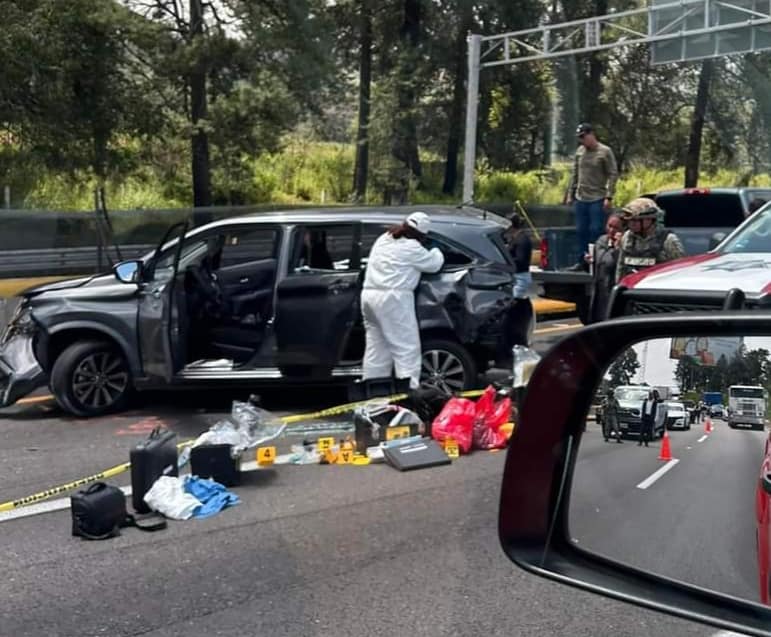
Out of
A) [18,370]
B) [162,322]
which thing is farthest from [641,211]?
[18,370]

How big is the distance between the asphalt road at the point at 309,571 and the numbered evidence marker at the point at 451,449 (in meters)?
0.21

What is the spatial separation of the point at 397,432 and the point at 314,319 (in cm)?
152

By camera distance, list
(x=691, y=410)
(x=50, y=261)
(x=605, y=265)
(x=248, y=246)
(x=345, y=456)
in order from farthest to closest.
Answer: (x=50, y=261) < (x=605, y=265) < (x=248, y=246) < (x=345, y=456) < (x=691, y=410)

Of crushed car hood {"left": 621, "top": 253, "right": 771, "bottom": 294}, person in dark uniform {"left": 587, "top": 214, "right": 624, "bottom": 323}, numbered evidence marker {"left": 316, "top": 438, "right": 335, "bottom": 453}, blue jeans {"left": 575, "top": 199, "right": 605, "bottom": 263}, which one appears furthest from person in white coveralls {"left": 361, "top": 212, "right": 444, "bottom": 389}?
blue jeans {"left": 575, "top": 199, "right": 605, "bottom": 263}

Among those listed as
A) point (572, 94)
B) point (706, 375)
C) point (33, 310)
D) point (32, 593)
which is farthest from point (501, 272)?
point (572, 94)

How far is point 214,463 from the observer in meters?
6.36

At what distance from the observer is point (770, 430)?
5.84ft

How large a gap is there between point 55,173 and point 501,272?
13843 millimetres

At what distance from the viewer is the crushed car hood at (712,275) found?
6.07 m

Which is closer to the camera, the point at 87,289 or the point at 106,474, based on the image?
the point at 106,474

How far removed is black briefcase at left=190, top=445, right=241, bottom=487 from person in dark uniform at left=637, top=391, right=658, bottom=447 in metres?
4.65

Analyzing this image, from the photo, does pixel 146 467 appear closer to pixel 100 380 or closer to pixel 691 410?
pixel 100 380

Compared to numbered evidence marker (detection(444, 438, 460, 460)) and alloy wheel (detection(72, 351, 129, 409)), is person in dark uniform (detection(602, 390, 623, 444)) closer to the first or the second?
numbered evidence marker (detection(444, 438, 460, 460))

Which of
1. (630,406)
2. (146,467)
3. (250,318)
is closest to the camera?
(630,406)
